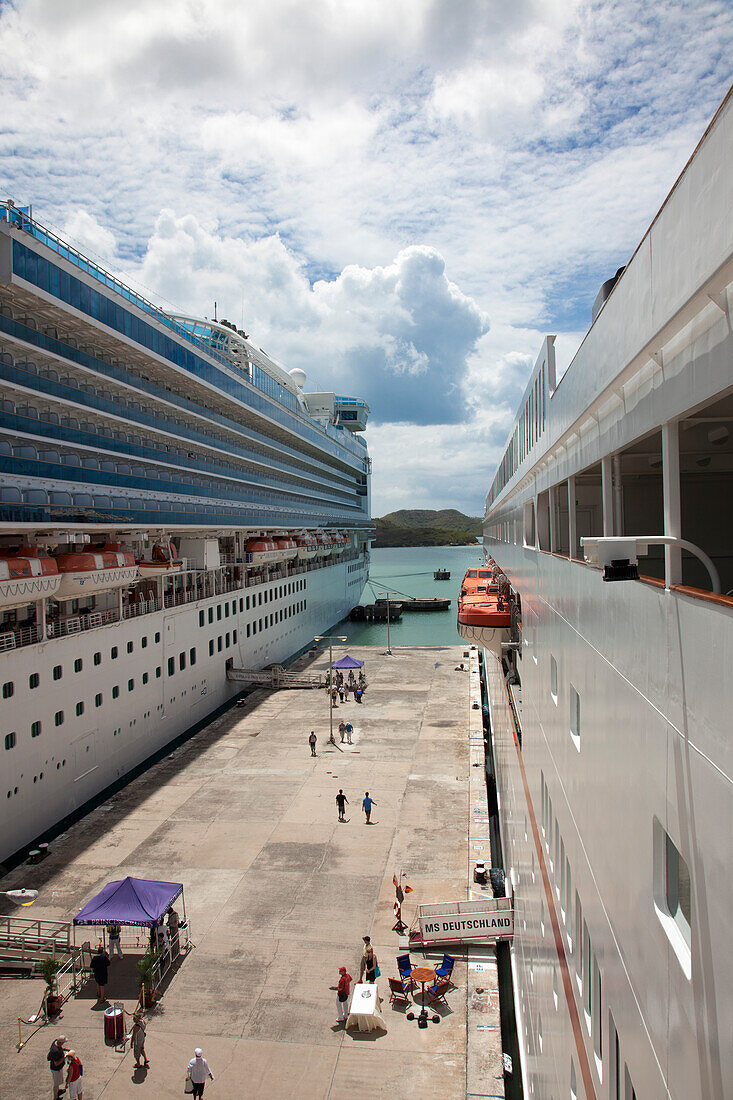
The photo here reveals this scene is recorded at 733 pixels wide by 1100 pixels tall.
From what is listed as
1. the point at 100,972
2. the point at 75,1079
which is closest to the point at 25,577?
the point at 100,972

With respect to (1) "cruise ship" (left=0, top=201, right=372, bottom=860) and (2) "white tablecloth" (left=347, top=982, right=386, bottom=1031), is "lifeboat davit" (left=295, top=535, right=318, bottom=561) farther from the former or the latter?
(2) "white tablecloth" (left=347, top=982, right=386, bottom=1031)

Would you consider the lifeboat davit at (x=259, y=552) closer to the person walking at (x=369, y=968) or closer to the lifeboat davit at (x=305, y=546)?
the lifeboat davit at (x=305, y=546)

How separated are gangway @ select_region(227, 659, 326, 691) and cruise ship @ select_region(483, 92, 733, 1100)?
26466mm

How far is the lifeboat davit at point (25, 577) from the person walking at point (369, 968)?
12.2 m

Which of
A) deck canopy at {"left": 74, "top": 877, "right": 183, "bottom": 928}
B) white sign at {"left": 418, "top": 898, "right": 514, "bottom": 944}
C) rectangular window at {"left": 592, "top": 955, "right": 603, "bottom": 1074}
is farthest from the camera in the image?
white sign at {"left": 418, "top": 898, "right": 514, "bottom": 944}

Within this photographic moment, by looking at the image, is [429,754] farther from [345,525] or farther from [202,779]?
[345,525]

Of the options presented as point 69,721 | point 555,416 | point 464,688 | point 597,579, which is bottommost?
point 464,688

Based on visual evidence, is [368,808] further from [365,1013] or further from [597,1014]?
[597,1014]

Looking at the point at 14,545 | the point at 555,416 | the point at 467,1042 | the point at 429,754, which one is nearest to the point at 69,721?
the point at 14,545

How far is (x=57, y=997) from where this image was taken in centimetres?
1037

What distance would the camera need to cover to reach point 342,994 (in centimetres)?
1035

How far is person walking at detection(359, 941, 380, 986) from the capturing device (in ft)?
35.8

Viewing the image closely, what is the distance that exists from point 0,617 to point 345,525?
5547 centimetres

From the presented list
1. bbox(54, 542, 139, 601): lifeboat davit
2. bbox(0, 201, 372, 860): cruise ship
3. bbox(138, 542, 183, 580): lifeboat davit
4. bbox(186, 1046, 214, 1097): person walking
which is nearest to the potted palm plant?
bbox(186, 1046, 214, 1097): person walking
